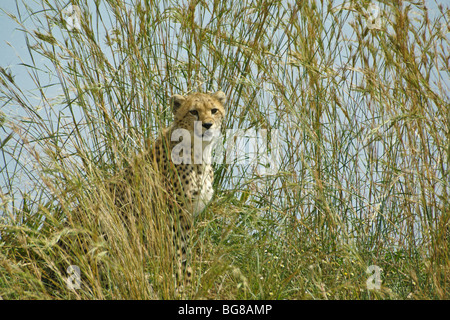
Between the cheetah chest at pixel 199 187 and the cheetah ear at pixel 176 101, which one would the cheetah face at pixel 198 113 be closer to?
the cheetah ear at pixel 176 101

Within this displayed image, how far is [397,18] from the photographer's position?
2500 mm

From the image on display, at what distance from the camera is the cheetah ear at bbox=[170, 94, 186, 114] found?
2.70 m

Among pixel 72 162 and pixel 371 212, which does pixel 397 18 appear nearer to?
pixel 371 212

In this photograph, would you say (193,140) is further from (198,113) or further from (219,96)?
(219,96)

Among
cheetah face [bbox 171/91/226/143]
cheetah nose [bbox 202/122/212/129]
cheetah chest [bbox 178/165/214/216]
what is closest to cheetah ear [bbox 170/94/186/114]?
cheetah face [bbox 171/91/226/143]

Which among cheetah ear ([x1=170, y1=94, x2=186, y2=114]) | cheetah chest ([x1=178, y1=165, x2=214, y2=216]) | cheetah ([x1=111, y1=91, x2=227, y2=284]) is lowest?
cheetah chest ([x1=178, y1=165, x2=214, y2=216])

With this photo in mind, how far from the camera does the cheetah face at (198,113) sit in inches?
107

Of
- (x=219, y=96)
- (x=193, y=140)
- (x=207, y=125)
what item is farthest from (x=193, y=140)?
(x=219, y=96)

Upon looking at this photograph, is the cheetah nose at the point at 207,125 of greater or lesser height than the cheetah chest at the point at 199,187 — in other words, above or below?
above

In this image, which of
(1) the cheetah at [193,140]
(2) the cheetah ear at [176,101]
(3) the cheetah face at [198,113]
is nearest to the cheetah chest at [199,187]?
(1) the cheetah at [193,140]

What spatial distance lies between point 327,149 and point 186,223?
82 cm

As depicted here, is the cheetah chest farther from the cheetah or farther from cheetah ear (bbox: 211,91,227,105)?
cheetah ear (bbox: 211,91,227,105)

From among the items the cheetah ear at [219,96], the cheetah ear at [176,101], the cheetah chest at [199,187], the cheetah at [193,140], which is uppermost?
the cheetah ear at [219,96]
